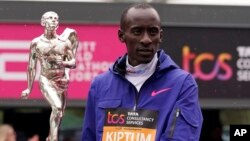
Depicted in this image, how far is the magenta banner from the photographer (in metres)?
4.78

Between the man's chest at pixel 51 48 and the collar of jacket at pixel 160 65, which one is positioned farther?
the man's chest at pixel 51 48

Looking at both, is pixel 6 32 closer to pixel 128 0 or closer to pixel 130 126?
pixel 128 0

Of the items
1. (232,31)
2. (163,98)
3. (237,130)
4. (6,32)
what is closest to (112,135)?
(163,98)

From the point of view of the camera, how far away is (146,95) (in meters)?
2.23

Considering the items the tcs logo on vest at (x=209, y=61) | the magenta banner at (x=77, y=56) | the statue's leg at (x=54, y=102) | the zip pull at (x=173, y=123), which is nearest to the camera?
the zip pull at (x=173, y=123)

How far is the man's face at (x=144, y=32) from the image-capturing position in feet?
7.26

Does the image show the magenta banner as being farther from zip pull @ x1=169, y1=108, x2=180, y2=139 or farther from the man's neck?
zip pull @ x1=169, y1=108, x2=180, y2=139

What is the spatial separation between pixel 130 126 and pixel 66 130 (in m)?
3.42

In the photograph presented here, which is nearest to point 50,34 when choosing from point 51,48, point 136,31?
point 51,48

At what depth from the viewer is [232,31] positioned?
5828mm

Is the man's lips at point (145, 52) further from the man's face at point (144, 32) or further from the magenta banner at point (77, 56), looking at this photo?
the magenta banner at point (77, 56)

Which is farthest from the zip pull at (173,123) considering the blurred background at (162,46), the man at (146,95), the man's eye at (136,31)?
the blurred background at (162,46)

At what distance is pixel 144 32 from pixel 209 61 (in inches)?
144

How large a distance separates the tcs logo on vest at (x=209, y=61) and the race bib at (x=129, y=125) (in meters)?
3.56
